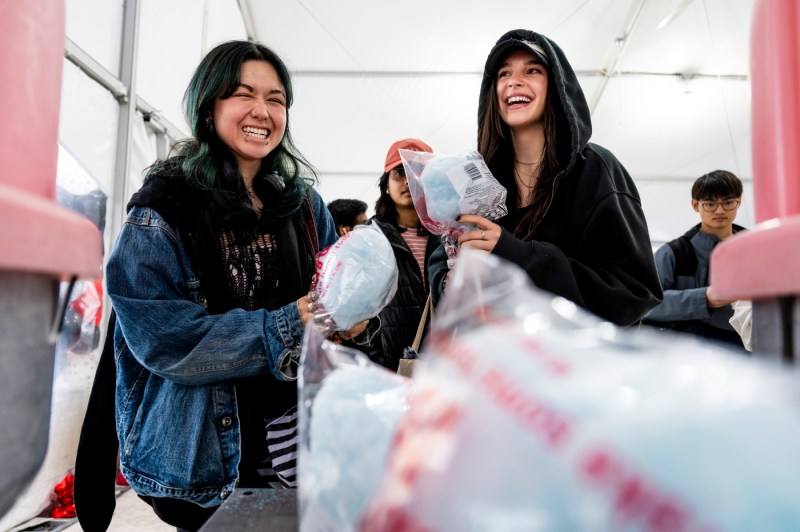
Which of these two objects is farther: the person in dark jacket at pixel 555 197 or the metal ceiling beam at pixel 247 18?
the metal ceiling beam at pixel 247 18

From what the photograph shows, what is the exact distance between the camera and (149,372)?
107 cm

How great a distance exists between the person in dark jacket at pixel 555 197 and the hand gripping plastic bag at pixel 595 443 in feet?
2.47

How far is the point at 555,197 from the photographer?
1.18 metres

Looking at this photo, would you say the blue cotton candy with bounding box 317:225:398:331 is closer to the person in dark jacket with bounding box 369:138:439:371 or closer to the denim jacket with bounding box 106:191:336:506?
the denim jacket with bounding box 106:191:336:506

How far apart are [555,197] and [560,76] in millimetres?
293

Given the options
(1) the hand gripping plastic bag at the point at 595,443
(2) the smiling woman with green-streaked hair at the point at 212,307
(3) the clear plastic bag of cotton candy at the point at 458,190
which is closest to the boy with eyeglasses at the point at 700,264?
(3) the clear plastic bag of cotton candy at the point at 458,190

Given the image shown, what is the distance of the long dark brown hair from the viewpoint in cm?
118

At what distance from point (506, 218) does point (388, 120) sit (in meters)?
5.10

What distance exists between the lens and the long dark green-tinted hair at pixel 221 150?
3.76 feet

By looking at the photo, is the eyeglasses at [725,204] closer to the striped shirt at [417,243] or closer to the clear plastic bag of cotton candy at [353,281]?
the striped shirt at [417,243]

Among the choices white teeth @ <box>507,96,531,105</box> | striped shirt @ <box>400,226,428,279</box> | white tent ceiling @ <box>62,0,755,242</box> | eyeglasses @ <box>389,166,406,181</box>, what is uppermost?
white tent ceiling @ <box>62,0,755,242</box>

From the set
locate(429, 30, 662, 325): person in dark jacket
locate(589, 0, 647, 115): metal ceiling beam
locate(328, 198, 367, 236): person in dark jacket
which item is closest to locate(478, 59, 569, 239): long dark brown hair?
locate(429, 30, 662, 325): person in dark jacket

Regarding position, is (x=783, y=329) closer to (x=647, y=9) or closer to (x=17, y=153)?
(x=17, y=153)

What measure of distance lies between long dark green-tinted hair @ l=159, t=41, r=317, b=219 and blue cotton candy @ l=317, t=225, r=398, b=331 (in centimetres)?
33
